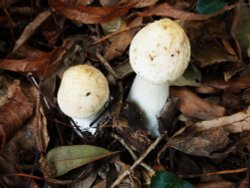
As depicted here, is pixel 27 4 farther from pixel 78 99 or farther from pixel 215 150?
pixel 215 150

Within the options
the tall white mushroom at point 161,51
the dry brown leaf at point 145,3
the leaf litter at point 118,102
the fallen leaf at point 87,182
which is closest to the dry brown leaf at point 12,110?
the leaf litter at point 118,102

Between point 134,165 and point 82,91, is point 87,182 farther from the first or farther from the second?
point 82,91

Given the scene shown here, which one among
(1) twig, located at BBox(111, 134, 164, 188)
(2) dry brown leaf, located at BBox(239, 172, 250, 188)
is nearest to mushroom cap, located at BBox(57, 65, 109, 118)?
(1) twig, located at BBox(111, 134, 164, 188)

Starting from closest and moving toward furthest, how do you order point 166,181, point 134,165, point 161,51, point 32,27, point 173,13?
point 161,51, point 166,181, point 134,165, point 173,13, point 32,27

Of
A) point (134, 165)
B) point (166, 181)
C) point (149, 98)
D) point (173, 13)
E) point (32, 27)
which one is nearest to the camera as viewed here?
point (166, 181)

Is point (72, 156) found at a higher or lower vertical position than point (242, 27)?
lower

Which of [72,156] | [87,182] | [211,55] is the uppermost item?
[211,55]

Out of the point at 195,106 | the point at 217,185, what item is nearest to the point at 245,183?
the point at 217,185
